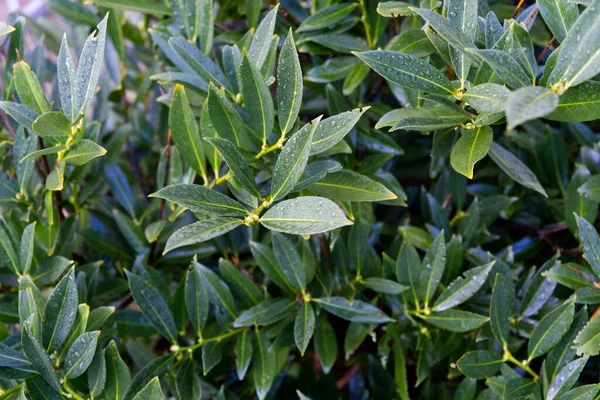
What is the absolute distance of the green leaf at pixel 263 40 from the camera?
67 cm

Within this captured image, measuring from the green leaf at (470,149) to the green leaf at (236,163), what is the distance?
18 centimetres

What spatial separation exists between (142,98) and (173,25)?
0.28 meters

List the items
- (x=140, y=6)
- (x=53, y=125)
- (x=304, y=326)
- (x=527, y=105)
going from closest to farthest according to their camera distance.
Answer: (x=527, y=105)
(x=53, y=125)
(x=304, y=326)
(x=140, y=6)

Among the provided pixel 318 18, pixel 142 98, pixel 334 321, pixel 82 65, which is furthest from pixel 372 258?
pixel 142 98

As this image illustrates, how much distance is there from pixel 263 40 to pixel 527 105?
0.35 m

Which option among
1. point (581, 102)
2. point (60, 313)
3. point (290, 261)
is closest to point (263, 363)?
point (290, 261)

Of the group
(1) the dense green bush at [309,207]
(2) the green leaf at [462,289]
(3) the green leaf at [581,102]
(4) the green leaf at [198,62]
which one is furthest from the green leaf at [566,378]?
(4) the green leaf at [198,62]

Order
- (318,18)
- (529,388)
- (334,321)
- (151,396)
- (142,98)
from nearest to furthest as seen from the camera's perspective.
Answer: (151,396) < (529,388) < (318,18) < (334,321) < (142,98)

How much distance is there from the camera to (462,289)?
28.0 inches

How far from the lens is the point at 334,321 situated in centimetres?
92

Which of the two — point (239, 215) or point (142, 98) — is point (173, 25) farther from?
point (239, 215)

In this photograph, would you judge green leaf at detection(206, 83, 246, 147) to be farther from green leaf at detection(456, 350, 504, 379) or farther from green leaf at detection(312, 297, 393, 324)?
green leaf at detection(456, 350, 504, 379)

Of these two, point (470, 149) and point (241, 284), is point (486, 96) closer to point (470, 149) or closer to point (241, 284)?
point (470, 149)

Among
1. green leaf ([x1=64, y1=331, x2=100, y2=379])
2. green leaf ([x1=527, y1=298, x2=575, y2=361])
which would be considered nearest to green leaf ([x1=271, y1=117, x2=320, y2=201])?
green leaf ([x1=64, y1=331, x2=100, y2=379])
